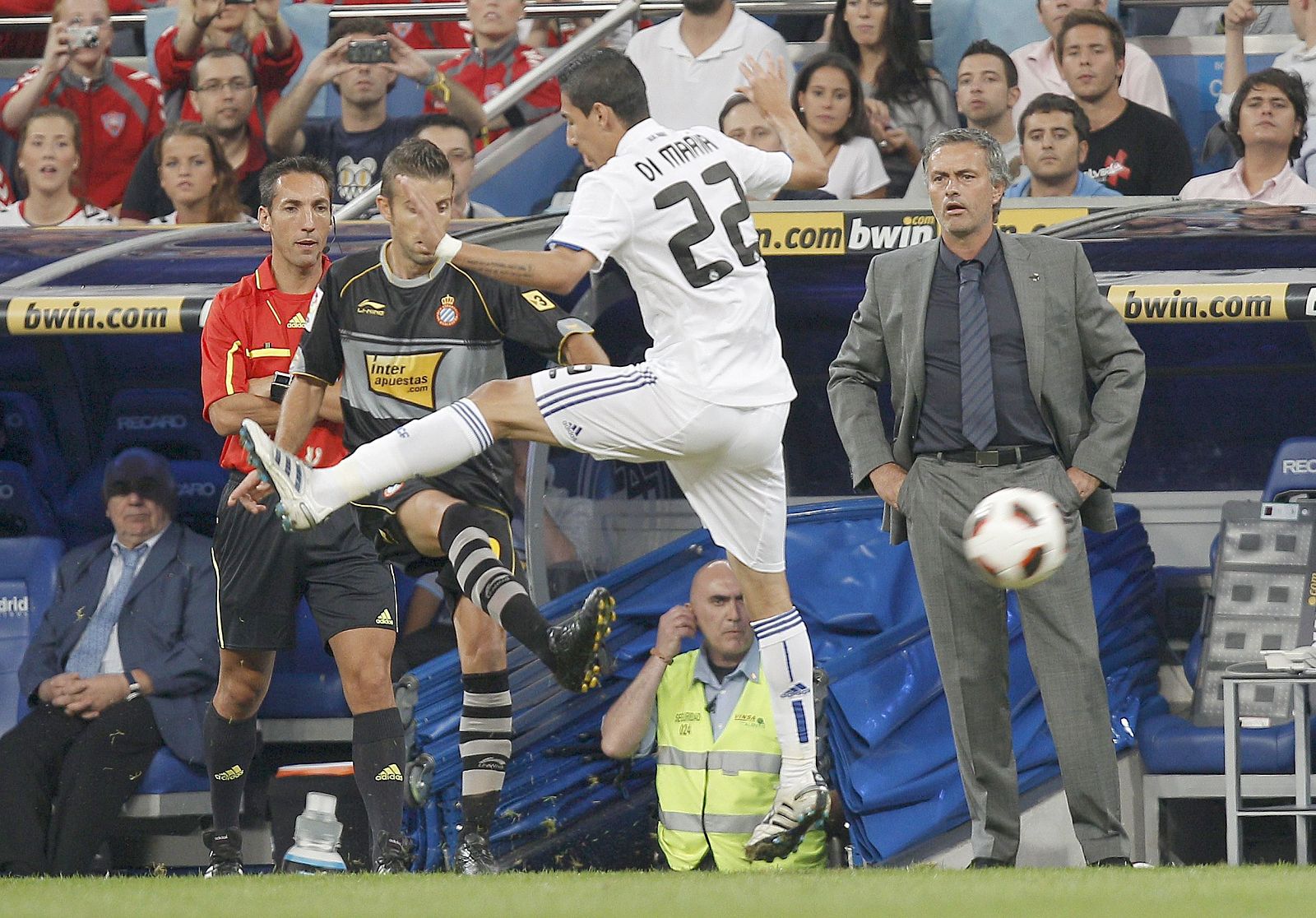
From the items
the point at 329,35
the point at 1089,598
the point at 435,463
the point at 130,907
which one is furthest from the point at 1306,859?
the point at 329,35

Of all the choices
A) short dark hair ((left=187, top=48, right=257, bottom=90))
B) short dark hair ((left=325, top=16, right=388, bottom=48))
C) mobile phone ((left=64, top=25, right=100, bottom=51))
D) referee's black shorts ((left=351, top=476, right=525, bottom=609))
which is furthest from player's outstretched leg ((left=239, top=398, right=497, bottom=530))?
mobile phone ((left=64, top=25, right=100, bottom=51))

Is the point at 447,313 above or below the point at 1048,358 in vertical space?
above

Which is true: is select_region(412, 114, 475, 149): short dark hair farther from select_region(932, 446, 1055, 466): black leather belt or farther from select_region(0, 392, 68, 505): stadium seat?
select_region(932, 446, 1055, 466): black leather belt

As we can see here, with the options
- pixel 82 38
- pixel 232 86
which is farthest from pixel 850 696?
pixel 82 38

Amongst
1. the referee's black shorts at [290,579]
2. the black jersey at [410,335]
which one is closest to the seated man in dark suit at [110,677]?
the referee's black shorts at [290,579]

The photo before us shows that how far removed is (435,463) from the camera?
4.41m

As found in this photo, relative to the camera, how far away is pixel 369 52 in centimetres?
738

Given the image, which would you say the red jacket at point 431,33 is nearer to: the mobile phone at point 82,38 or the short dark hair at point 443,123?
the mobile phone at point 82,38

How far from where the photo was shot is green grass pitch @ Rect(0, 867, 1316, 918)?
3359mm

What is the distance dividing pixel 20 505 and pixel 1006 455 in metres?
4.30

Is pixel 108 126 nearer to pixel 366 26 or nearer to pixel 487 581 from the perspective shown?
pixel 366 26

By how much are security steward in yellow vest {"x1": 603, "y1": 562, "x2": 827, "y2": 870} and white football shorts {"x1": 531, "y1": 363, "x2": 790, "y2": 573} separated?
1.22 meters

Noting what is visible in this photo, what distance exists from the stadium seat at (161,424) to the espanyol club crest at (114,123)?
1.37 meters

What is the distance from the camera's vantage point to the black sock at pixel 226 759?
550 centimetres
